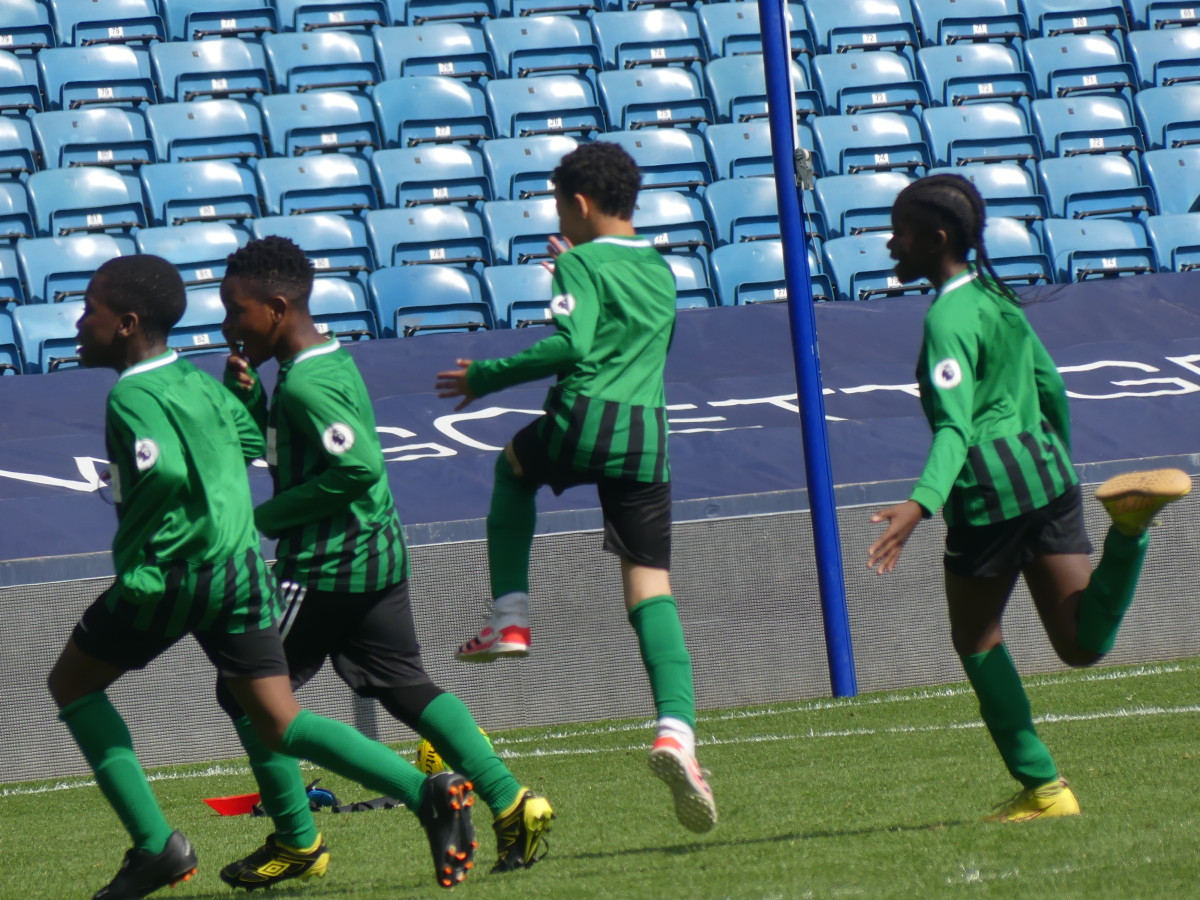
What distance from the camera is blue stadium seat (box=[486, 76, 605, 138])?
39.1ft

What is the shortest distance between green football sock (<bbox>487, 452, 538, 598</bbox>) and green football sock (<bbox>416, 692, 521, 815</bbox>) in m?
0.35

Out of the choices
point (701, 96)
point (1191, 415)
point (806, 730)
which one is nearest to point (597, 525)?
point (806, 730)

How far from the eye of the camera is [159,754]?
6.57m

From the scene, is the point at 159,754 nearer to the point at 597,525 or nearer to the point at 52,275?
the point at 597,525

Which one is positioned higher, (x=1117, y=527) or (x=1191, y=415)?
(x=1117, y=527)

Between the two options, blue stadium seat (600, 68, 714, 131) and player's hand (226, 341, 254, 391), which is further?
blue stadium seat (600, 68, 714, 131)

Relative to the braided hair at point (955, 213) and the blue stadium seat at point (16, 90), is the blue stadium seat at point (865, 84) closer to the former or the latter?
the blue stadium seat at point (16, 90)

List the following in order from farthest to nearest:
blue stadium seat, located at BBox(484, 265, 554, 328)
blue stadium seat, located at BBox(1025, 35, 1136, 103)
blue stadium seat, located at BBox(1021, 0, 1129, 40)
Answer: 1. blue stadium seat, located at BBox(1021, 0, 1129, 40)
2. blue stadium seat, located at BBox(1025, 35, 1136, 103)
3. blue stadium seat, located at BBox(484, 265, 554, 328)

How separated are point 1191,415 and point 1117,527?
18.3 ft

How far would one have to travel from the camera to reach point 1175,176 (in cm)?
1211

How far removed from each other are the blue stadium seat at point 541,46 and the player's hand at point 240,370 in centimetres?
880

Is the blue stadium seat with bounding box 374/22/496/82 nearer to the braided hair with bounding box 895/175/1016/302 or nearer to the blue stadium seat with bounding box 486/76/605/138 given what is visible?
the blue stadium seat with bounding box 486/76/605/138

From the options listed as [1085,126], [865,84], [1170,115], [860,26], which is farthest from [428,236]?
[1170,115]

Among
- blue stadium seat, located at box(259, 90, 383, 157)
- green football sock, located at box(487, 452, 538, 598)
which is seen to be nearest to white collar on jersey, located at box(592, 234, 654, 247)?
green football sock, located at box(487, 452, 538, 598)
